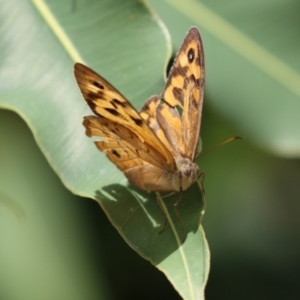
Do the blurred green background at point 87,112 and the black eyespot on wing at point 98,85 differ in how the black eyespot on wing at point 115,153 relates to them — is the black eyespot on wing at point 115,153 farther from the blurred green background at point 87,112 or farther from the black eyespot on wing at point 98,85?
the black eyespot on wing at point 98,85

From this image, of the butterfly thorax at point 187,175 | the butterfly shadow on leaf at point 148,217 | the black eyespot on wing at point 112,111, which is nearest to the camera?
the butterfly shadow on leaf at point 148,217

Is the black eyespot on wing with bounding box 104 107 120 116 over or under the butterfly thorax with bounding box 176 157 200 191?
over

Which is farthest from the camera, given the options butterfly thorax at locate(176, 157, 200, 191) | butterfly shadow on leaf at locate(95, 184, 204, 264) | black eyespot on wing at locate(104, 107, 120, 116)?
butterfly thorax at locate(176, 157, 200, 191)

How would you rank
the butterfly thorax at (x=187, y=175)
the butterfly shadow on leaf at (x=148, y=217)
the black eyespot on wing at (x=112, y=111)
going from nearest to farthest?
1. the butterfly shadow on leaf at (x=148, y=217)
2. the black eyespot on wing at (x=112, y=111)
3. the butterfly thorax at (x=187, y=175)

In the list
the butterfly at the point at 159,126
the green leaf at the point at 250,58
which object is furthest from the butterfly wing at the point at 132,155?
the green leaf at the point at 250,58

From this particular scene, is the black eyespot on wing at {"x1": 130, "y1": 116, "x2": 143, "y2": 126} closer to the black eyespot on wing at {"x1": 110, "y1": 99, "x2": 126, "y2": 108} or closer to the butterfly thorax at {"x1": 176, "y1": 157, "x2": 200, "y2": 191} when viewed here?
the black eyespot on wing at {"x1": 110, "y1": 99, "x2": 126, "y2": 108}

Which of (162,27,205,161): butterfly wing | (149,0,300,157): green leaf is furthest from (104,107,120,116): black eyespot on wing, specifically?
(149,0,300,157): green leaf
